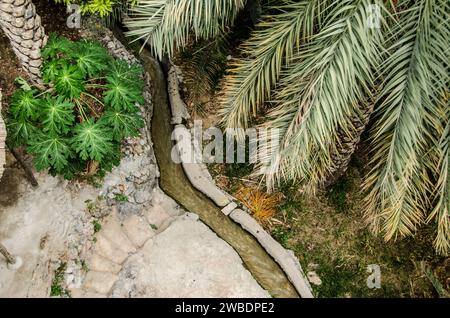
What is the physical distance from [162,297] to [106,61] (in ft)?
8.12

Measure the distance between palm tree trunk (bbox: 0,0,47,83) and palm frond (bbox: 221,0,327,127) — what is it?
188 centimetres

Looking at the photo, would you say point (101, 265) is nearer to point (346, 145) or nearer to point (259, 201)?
point (259, 201)

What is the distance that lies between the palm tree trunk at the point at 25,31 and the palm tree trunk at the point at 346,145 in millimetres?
3108

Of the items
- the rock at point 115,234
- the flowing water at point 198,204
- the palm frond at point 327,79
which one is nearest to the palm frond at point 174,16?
the palm frond at point 327,79

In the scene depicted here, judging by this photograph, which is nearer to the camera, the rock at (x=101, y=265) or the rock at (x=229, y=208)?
the rock at (x=101, y=265)

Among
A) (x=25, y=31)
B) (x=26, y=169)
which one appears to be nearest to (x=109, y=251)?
(x=26, y=169)

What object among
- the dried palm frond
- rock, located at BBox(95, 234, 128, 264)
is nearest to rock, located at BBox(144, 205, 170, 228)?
rock, located at BBox(95, 234, 128, 264)

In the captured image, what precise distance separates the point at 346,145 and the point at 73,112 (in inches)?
111

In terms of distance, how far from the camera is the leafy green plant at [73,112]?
13.8 ft

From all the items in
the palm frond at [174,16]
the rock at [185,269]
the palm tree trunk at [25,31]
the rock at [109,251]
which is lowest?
the rock at [185,269]

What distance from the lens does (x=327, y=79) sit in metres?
3.50

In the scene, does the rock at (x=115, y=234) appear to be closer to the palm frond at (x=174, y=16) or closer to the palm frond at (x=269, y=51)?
the palm frond at (x=269, y=51)

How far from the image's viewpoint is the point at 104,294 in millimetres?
4438
